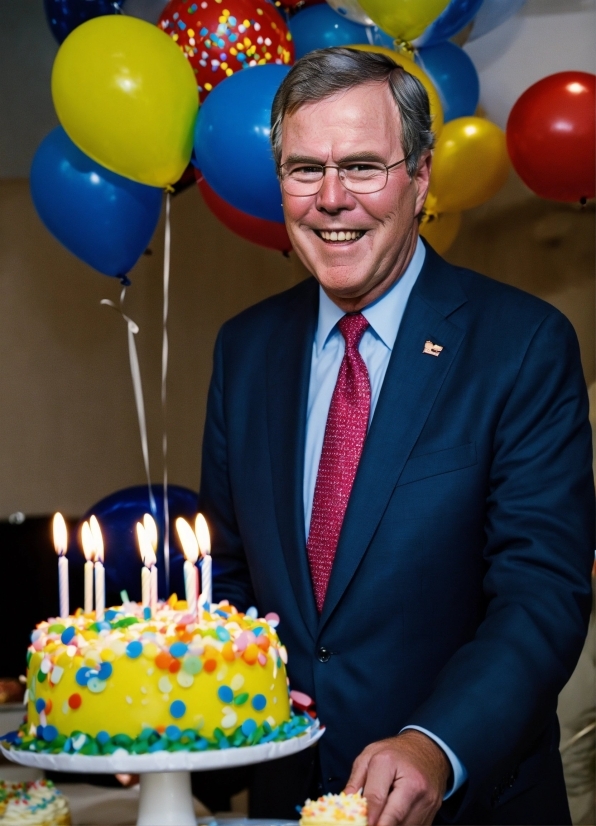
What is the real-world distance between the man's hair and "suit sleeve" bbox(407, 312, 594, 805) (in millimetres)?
409

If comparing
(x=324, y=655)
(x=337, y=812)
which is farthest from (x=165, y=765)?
(x=324, y=655)

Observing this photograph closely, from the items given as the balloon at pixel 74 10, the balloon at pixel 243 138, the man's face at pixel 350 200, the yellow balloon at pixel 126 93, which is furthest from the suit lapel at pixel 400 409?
the balloon at pixel 74 10

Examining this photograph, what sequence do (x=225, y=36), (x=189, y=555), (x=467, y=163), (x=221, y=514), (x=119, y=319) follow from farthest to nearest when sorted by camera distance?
(x=119, y=319), (x=467, y=163), (x=225, y=36), (x=221, y=514), (x=189, y=555)

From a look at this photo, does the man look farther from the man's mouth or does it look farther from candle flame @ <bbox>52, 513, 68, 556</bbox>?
candle flame @ <bbox>52, 513, 68, 556</bbox>

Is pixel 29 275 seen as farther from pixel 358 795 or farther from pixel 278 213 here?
pixel 358 795

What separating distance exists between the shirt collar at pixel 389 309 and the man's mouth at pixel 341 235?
0.14 metres

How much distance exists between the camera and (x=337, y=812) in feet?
4.14

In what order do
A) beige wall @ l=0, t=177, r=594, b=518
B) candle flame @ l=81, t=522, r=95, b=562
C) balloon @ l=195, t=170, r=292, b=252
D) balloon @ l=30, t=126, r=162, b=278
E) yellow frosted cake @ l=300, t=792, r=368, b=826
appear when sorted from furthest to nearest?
1. beige wall @ l=0, t=177, r=594, b=518
2. balloon @ l=195, t=170, r=292, b=252
3. balloon @ l=30, t=126, r=162, b=278
4. candle flame @ l=81, t=522, r=95, b=562
5. yellow frosted cake @ l=300, t=792, r=368, b=826

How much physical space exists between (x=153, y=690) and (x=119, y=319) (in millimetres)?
3090

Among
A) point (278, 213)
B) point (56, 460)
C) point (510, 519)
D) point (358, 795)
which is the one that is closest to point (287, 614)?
point (510, 519)

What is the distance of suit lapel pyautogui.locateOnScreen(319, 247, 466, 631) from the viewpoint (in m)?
1.75

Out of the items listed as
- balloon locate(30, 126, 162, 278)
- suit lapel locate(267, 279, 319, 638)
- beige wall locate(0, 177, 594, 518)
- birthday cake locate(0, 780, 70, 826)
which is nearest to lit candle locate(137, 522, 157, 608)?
suit lapel locate(267, 279, 319, 638)

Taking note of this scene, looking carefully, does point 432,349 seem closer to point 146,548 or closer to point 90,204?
point 146,548

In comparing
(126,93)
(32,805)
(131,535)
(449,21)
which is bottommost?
(32,805)
